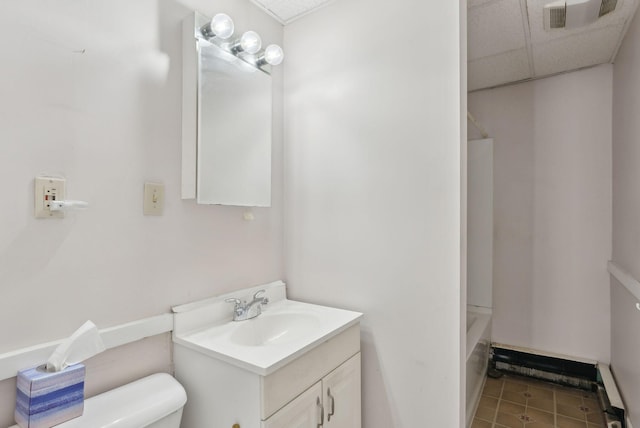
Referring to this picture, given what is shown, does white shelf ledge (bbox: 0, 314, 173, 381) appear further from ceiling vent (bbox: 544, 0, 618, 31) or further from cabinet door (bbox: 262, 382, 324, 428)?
ceiling vent (bbox: 544, 0, 618, 31)

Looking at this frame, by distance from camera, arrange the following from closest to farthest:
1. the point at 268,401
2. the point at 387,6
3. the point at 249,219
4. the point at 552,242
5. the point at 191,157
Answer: the point at 268,401 < the point at 191,157 < the point at 387,6 < the point at 249,219 < the point at 552,242

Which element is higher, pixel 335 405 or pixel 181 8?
pixel 181 8

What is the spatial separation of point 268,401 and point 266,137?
1143 millimetres

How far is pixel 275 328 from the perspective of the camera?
1492 mm

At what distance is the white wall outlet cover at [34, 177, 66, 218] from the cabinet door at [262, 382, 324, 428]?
89 cm

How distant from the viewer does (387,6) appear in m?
1.47

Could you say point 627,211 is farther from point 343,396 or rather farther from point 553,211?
point 343,396

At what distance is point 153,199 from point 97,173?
0.64 ft

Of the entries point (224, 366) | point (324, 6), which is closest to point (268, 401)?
point (224, 366)

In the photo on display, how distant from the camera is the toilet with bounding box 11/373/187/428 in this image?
88cm

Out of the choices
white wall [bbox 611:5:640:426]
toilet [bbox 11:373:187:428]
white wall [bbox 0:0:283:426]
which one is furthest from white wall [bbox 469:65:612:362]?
toilet [bbox 11:373:187:428]

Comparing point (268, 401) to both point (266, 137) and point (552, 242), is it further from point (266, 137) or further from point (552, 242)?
point (552, 242)

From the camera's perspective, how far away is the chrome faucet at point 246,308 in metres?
1.40

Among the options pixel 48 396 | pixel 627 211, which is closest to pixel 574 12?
pixel 627 211
